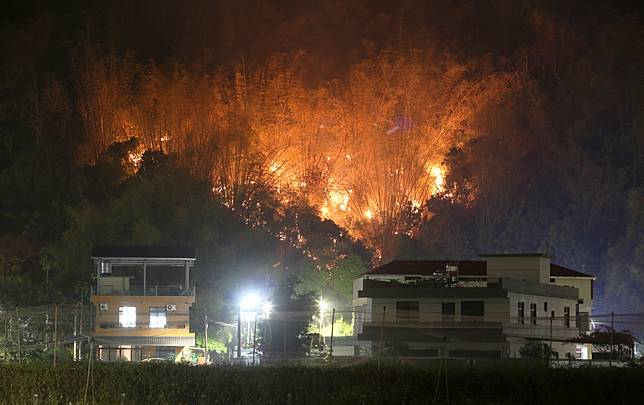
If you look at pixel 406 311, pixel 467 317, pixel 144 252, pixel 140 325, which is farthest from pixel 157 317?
pixel 467 317

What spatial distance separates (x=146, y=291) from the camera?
121ft

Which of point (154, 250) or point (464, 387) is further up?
point (154, 250)

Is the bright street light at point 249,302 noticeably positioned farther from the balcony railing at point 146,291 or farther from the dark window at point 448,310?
the dark window at point 448,310

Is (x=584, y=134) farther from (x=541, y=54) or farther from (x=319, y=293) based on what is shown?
(x=319, y=293)

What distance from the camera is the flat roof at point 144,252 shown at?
1487 inches

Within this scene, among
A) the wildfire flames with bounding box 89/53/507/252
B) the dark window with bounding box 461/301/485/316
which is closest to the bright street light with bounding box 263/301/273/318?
the dark window with bounding box 461/301/485/316

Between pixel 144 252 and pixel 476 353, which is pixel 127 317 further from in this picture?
pixel 476 353

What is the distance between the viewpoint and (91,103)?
2616 inches

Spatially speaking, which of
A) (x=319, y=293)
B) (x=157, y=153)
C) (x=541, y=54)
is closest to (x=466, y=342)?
(x=319, y=293)

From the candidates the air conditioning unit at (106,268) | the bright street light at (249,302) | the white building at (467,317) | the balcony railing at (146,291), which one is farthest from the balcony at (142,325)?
the white building at (467,317)

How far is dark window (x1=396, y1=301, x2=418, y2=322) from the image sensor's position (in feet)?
108

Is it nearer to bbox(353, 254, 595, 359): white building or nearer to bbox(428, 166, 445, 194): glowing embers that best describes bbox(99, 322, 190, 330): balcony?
bbox(353, 254, 595, 359): white building

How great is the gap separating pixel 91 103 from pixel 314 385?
48006 millimetres

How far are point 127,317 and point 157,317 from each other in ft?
2.95
